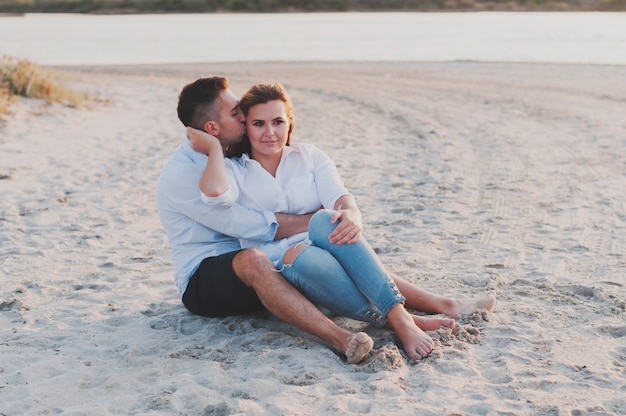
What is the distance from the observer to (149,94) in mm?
15133

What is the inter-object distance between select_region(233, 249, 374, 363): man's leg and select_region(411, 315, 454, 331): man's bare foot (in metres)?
0.41

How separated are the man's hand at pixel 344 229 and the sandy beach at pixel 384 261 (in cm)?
51

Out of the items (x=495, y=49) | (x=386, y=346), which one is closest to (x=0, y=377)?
(x=386, y=346)

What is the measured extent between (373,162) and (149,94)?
7337 millimetres

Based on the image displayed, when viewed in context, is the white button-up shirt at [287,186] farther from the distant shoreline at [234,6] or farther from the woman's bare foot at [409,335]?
the distant shoreline at [234,6]

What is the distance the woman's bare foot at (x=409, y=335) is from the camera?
12.4 feet

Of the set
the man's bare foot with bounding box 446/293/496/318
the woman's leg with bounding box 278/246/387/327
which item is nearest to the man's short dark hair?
the woman's leg with bounding box 278/246/387/327

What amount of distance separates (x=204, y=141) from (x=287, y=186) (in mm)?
493

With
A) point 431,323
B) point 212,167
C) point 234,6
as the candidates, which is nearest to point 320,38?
point 234,6

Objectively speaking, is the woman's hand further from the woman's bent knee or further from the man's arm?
the woman's bent knee

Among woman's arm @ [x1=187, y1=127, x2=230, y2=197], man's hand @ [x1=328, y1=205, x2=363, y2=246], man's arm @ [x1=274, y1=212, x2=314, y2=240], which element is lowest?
man's arm @ [x1=274, y1=212, x2=314, y2=240]

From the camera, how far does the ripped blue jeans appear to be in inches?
154

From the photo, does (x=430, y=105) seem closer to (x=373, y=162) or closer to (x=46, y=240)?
(x=373, y=162)

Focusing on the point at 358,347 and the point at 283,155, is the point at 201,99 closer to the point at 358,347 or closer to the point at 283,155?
the point at 283,155
